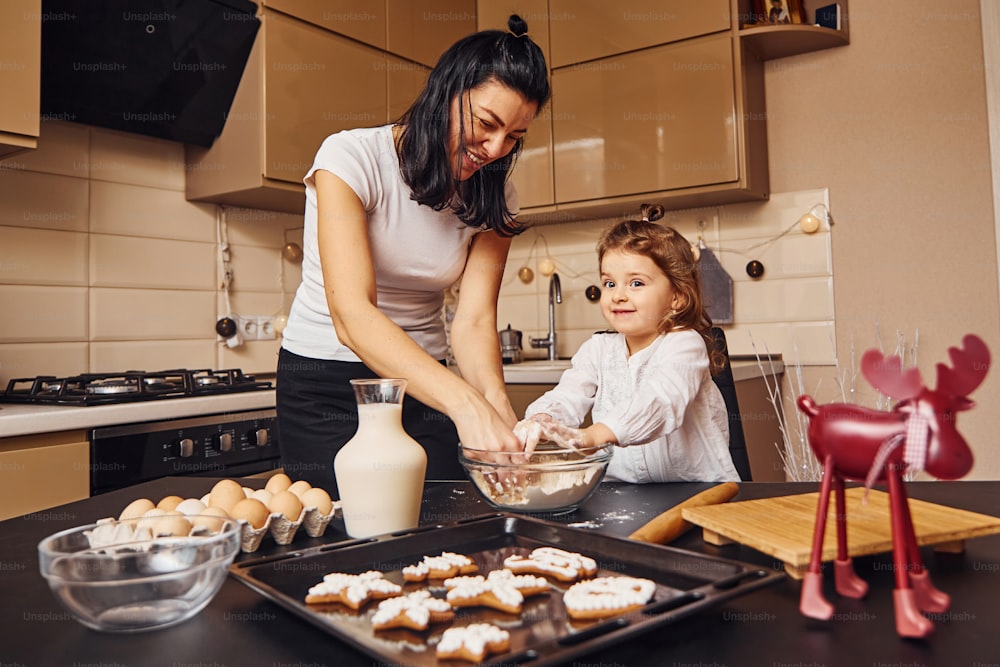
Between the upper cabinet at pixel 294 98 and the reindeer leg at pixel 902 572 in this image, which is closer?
the reindeer leg at pixel 902 572

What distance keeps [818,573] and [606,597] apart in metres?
0.15

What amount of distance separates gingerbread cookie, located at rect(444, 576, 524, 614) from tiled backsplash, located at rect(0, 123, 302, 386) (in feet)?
6.42

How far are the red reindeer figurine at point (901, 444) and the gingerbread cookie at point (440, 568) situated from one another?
0.91 feet

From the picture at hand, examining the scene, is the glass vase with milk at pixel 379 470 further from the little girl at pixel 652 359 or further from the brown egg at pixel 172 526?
the little girl at pixel 652 359

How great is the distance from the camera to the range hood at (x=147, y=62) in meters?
2.06

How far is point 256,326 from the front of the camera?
269 cm

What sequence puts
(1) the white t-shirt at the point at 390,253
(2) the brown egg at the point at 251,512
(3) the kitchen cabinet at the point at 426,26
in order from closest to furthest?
1. (2) the brown egg at the point at 251,512
2. (1) the white t-shirt at the point at 390,253
3. (3) the kitchen cabinet at the point at 426,26

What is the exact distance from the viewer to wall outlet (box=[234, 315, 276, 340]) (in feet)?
8.67

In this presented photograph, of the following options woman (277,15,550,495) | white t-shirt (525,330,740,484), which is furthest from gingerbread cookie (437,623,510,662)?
white t-shirt (525,330,740,484)

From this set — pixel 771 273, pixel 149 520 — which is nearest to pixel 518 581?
pixel 149 520

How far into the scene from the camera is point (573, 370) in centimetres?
166

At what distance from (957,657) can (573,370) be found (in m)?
1.18

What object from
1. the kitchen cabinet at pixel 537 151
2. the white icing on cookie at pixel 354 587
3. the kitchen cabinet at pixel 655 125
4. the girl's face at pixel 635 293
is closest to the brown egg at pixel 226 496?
the white icing on cookie at pixel 354 587

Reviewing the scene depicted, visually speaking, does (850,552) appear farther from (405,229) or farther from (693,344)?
(405,229)
